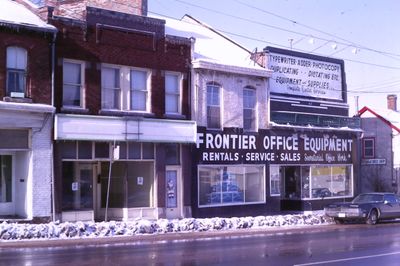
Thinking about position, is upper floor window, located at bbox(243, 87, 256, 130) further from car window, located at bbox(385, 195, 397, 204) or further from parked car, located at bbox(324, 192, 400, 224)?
car window, located at bbox(385, 195, 397, 204)

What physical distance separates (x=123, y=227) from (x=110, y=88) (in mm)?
6593

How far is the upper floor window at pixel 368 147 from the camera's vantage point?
45.0 meters

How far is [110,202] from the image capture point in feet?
87.9

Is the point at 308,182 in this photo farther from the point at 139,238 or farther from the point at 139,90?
the point at 139,238

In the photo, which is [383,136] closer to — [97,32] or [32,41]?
[97,32]

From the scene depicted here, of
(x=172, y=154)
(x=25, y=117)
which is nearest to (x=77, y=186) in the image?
(x=25, y=117)

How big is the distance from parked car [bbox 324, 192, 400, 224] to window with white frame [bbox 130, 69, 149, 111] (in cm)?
962

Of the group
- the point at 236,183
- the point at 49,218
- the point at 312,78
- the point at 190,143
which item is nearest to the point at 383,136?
the point at 312,78

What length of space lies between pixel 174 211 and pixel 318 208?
10.6 m

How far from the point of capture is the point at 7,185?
24.0 metres

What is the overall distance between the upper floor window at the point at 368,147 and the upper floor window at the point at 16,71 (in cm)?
2864

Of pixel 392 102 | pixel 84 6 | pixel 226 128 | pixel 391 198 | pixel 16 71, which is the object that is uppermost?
pixel 84 6

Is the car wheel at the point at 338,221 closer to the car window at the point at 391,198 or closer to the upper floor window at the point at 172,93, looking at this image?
the car window at the point at 391,198

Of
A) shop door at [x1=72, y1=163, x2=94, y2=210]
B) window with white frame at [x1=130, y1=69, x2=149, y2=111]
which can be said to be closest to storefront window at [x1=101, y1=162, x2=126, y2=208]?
shop door at [x1=72, y1=163, x2=94, y2=210]
